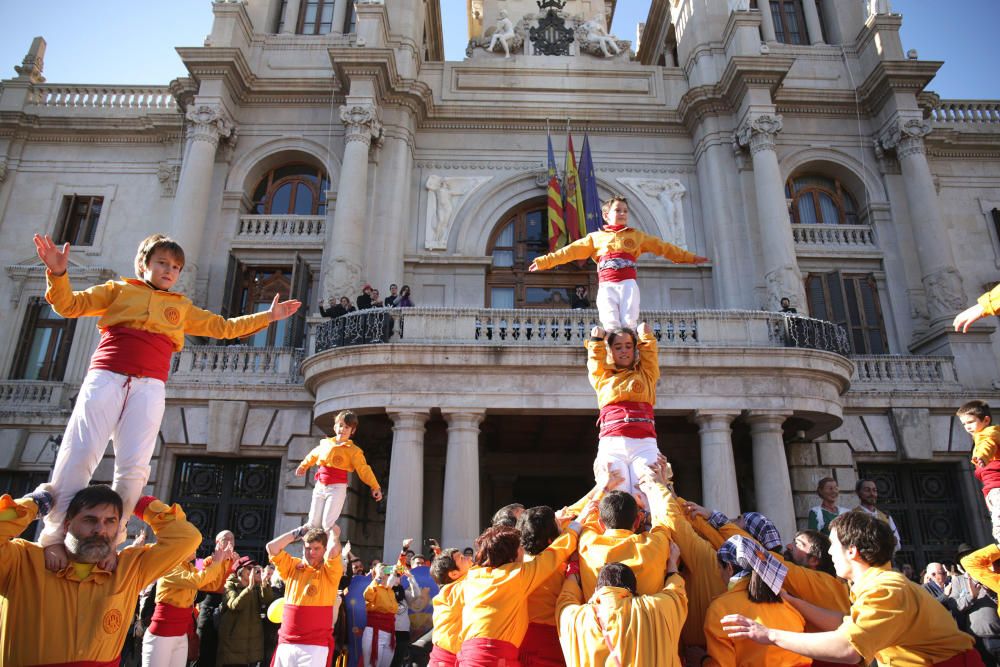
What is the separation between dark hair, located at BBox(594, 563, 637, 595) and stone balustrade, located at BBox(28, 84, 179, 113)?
23555 millimetres

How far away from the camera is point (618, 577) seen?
389cm

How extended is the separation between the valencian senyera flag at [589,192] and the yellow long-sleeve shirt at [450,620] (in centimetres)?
1478

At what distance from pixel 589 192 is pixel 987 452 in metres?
14.1

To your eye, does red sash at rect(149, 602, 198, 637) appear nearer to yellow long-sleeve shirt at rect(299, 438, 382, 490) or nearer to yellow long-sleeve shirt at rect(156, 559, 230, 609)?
yellow long-sleeve shirt at rect(156, 559, 230, 609)

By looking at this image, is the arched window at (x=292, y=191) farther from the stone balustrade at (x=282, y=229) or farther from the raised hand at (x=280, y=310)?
the raised hand at (x=280, y=310)

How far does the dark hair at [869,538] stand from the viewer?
3.62 m

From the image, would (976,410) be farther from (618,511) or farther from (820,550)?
(618,511)

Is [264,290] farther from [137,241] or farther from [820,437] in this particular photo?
[820,437]

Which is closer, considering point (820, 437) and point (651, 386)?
point (651, 386)

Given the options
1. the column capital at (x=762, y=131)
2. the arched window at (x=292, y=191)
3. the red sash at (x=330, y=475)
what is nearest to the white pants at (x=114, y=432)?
the red sash at (x=330, y=475)

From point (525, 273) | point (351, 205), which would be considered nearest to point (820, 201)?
point (525, 273)

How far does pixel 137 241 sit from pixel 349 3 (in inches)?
446

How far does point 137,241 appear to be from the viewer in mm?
20797

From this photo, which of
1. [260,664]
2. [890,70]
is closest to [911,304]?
[890,70]
